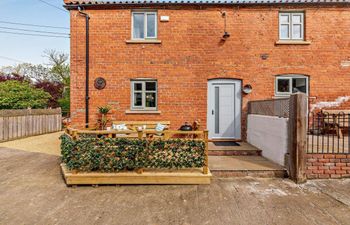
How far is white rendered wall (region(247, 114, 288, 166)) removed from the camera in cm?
571

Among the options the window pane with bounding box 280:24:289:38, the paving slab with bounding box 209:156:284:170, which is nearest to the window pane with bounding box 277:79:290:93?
the window pane with bounding box 280:24:289:38

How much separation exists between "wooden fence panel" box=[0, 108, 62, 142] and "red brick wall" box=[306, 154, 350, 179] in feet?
44.1

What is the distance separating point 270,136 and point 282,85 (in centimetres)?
344

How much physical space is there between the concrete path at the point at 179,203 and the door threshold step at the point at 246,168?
8.7 inches

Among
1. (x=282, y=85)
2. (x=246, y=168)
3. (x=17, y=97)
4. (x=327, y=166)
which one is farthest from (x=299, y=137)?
(x=17, y=97)

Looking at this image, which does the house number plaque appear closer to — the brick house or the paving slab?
the brick house

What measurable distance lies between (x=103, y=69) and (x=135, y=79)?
4.65ft

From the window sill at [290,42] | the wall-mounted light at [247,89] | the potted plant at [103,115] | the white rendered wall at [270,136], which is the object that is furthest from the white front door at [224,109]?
the potted plant at [103,115]

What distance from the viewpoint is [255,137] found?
773 centimetres

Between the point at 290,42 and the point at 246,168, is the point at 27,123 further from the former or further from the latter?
the point at 290,42

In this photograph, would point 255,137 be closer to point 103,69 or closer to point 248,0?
point 248,0

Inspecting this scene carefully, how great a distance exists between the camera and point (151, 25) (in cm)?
890

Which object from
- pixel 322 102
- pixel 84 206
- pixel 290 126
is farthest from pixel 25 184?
pixel 322 102

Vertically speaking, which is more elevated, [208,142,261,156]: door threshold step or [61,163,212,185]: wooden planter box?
[208,142,261,156]: door threshold step
